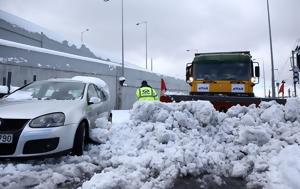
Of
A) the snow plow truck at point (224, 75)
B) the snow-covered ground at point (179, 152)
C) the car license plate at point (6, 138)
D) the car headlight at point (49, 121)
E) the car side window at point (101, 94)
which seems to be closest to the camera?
the snow-covered ground at point (179, 152)

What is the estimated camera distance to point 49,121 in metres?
5.75

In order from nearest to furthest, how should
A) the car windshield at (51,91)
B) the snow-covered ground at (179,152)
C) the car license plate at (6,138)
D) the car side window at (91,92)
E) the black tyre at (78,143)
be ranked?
1. the snow-covered ground at (179,152)
2. the car license plate at (6,138)
3. the black tyre at (78,143)
4. the car windshield at (51,91)
5. the car side window at (91,92)

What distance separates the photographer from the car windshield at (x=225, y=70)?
503 inches

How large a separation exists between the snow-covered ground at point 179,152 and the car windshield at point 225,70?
13.4ft

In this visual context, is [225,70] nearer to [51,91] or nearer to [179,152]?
[51,91]

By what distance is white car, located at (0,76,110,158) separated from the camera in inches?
215

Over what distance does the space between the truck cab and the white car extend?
6.38 metres

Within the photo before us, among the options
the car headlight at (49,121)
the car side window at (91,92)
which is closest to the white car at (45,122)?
the car headlight at (49,121)

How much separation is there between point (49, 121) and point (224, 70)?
832 cm

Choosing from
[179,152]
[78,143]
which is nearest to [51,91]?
[78,143]

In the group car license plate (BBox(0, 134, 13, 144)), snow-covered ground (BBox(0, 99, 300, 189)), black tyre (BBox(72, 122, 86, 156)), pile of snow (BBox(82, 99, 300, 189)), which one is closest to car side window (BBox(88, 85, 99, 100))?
snow-covered ground (BBox(0, 99, 300, 189))

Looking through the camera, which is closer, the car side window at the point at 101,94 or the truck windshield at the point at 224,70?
the car side window at the point at 101,94

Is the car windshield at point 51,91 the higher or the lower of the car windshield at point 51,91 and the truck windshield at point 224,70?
the lower

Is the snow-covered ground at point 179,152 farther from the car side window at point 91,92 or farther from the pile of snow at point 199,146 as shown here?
the car side window at point 91,92
